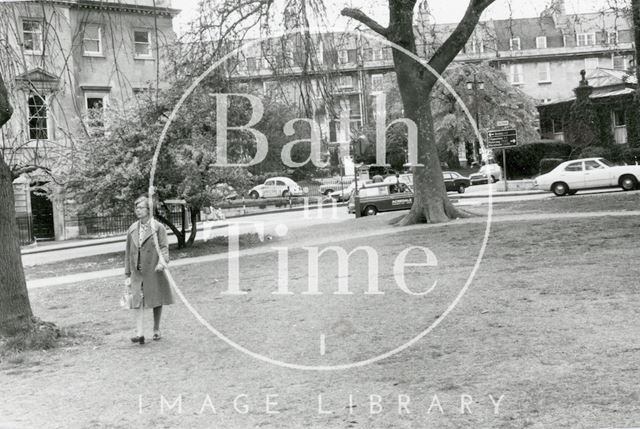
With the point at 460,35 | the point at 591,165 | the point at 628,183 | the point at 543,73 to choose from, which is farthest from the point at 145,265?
the point at 543,73

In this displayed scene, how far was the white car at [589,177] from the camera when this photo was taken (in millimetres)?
31703

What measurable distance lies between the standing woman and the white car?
26526mm

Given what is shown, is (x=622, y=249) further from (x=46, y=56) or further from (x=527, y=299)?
(x=46, y=56)

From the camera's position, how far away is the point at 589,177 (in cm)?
3272

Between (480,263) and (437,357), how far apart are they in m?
6.56

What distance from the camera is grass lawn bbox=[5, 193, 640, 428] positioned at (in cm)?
610

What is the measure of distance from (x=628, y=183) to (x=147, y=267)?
26931 millimetres

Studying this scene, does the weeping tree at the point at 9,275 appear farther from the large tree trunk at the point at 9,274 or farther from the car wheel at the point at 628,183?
the car wheel at the point at 628,183

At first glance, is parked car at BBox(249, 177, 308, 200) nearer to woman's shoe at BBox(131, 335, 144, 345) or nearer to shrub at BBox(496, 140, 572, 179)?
shrub at BBox(496, 140, 572, 179)

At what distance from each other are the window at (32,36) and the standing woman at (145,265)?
9.21 feet

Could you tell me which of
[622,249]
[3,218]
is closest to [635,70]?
[622,249]

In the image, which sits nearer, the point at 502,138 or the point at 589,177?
the point at 589,177

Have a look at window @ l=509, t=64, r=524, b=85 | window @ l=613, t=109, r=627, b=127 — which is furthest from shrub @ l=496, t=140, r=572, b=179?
window @ l=509, t=64, r=524, b=85

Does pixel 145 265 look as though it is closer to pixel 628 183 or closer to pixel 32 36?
pixel 32 36
